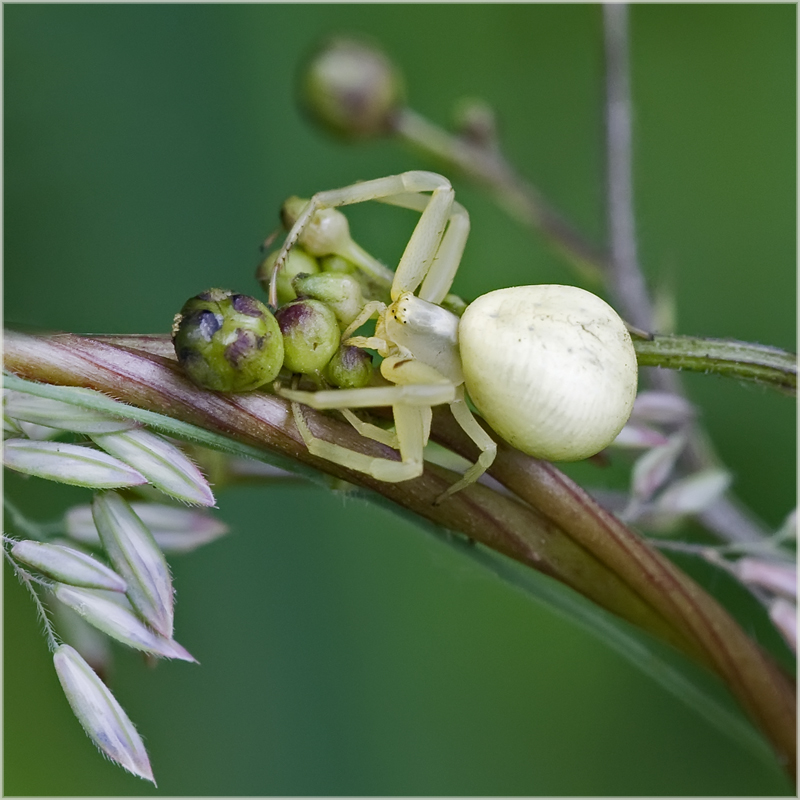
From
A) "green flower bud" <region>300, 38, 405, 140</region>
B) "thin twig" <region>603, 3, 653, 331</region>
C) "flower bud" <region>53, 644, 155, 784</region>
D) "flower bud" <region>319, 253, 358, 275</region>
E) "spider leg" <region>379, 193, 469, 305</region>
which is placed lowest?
"flower bud" <region>53, 644, 155, 784</region>

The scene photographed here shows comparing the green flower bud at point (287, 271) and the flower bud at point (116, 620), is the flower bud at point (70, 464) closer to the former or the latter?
the flower bud at point (116, 620)

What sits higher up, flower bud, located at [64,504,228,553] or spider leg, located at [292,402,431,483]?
spider leg, located at [292,402,431,483]

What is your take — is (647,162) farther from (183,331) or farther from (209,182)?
(183,331)

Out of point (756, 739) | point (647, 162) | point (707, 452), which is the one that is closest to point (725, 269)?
point (647, 162)

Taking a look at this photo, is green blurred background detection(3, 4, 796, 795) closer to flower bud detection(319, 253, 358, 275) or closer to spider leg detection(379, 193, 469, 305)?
spider leg detection(379, 193, 469, 305)

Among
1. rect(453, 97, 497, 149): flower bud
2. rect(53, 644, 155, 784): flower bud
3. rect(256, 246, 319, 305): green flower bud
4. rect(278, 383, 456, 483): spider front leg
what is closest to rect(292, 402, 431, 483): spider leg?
rect(278, 383, 456, 483): spider front leg
